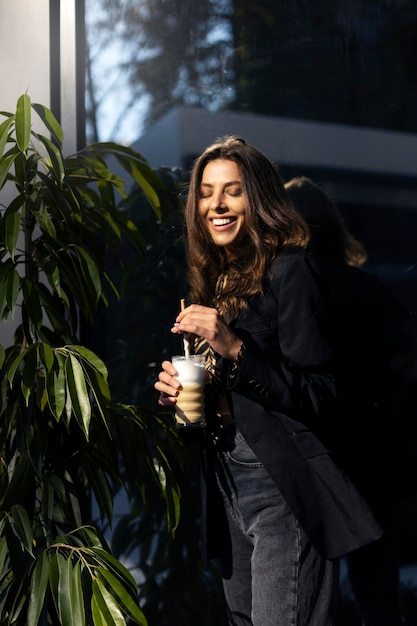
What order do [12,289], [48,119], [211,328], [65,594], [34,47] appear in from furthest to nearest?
[34,47], [48,119], [12,289], [65,594], [211,328]

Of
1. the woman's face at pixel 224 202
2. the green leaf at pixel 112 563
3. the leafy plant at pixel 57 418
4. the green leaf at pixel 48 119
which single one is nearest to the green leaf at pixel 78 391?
the leafy plant at pixel 57 418

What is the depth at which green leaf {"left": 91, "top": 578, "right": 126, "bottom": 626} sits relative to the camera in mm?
1747

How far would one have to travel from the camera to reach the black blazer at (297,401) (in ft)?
5.72

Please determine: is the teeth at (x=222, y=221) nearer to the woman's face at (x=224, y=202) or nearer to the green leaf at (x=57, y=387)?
the woman's face at (x=224, y=202)

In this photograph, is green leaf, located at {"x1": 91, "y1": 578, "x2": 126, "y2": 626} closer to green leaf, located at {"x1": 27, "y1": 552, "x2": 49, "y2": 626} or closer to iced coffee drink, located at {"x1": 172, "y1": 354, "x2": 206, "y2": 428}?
green leaf, located at {"x1": 27, "y1": 552, "x2": 49, "y2": 626}

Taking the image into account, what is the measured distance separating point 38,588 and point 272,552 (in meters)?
0.49

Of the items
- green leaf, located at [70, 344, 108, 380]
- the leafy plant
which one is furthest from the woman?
the leafy plant

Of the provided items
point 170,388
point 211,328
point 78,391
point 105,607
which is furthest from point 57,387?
point 105,607

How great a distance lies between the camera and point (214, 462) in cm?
192

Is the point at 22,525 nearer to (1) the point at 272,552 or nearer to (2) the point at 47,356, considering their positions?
(2) the point at 47,356

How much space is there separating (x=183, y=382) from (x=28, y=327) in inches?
18.6

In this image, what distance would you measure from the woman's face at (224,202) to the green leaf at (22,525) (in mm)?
734

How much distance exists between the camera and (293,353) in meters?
1.76

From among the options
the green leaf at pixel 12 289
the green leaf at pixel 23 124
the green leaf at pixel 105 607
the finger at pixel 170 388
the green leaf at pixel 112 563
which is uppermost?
the green leaf at pixel 23 124
